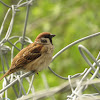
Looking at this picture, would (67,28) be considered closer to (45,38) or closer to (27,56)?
(45,38)

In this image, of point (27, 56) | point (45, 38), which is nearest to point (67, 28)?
point (45, 38)

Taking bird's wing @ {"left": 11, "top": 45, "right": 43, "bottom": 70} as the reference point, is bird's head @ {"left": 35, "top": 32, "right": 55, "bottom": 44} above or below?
above

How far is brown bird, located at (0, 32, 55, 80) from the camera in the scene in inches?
68.7

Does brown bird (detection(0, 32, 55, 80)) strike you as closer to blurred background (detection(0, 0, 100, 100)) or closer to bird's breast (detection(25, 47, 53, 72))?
bird's breast (detection(25, 47, 53, 72))

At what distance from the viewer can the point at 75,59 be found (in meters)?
2.42

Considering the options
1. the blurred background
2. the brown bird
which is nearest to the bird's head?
the brown bird

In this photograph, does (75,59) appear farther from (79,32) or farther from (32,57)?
(32,57)

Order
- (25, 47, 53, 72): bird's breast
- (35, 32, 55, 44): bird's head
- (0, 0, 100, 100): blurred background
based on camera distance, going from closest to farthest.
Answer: (25, 47, 53, 72): bird's breast
(35, 32, 55, 44): bird's head
(0, 0, 100, 100): blurred background

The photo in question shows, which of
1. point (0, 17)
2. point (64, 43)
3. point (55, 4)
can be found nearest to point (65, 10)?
point (55, 4)

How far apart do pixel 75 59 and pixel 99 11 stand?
52cm

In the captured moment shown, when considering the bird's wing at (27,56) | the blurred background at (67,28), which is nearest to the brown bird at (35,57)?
the bird's wing at (27,56)

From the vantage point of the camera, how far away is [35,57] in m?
1.82

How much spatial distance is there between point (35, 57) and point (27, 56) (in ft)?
0.20

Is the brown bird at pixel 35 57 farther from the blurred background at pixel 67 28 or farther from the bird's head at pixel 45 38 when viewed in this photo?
the blurred background at pixel 67 28
